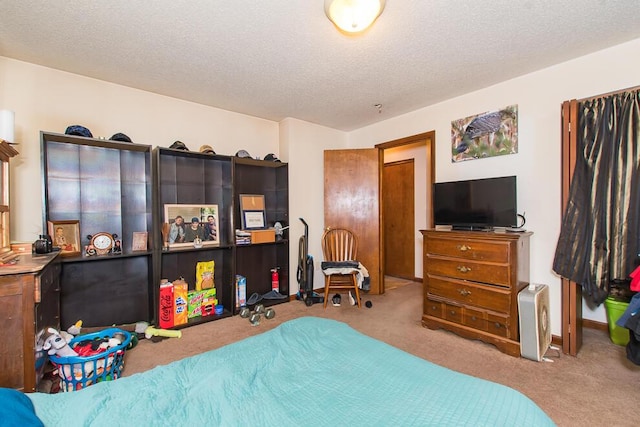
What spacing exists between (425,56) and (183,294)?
327 cm

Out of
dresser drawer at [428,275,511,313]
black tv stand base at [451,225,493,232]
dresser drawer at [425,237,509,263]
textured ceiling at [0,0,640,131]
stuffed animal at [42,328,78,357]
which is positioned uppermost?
textured ceiling at [0,0,640,131]

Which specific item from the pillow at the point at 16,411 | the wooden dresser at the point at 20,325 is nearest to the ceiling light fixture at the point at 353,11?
the pillow at the point at 16,411

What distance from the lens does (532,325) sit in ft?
7.50

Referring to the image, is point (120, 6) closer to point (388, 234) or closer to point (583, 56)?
point (583, 56)

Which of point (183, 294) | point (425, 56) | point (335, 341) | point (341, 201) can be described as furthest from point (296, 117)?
point (335, 341)

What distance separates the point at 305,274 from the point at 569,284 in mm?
2725

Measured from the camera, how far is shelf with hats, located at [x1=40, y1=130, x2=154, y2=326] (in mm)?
2592

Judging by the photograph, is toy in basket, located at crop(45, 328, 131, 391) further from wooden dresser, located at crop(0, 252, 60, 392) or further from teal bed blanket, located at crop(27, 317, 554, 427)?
teal bed blanket, located at crop(27, 317, 554, 427)

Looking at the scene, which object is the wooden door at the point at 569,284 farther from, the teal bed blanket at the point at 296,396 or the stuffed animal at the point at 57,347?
the stuffed animal at the point at 57,347

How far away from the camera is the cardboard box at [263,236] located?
3.52 metres

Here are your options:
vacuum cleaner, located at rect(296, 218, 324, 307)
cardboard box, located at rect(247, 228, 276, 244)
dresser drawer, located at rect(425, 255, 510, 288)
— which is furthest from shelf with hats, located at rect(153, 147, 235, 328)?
dresser drawer, located at rect(425, 255, 510, 288)

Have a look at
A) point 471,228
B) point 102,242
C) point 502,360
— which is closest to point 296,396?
point 502,360

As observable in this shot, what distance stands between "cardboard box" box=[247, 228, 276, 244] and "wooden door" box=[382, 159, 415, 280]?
87.9 inches

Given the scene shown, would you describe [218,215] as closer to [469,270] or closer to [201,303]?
[201,303]
